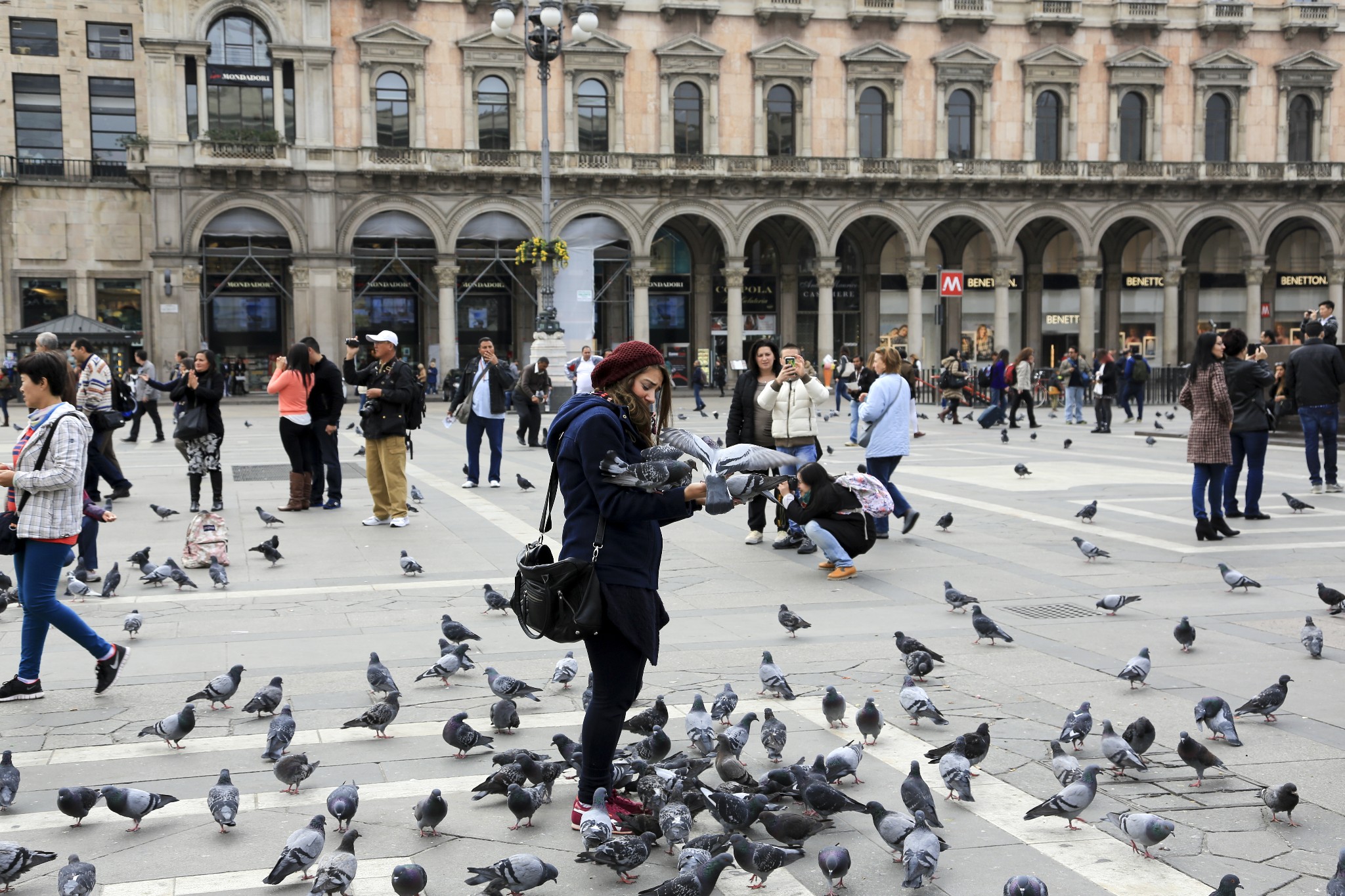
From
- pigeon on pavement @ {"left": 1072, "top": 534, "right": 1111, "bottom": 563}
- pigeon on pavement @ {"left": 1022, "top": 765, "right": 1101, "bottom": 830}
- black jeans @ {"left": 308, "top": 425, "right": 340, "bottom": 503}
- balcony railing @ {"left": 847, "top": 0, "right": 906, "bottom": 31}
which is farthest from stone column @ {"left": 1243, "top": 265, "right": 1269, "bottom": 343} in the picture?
pigeon on pavement @ {"left": 1022, "top": 765, "right": 1101, "bottom": 830}

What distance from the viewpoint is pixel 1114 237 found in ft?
173

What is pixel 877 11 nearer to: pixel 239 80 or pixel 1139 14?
pixel 1139 14

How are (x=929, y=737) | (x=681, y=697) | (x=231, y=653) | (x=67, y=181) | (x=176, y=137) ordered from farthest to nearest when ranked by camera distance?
1. (x=67, y=181)
2. (x=176, y=137)
3. (x=231, y=653)
4. (x=681, y=697)
5. (x=929, y=737)

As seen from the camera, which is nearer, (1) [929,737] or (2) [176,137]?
(1) [929,737]

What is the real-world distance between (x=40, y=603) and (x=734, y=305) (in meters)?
40.6

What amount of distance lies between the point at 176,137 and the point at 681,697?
38.9 meters

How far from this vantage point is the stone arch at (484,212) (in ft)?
141

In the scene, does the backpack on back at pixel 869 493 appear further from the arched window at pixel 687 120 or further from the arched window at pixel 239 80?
the arched window at pixel 687 120

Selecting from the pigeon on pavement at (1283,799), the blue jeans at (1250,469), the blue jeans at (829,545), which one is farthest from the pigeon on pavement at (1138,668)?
the blue jeans at (1250,469)

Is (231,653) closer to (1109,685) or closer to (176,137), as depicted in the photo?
(1109,685)

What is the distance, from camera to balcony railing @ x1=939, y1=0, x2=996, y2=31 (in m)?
46.6

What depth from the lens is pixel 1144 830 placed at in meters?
4.55

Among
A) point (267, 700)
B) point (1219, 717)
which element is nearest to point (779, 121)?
point (267, 700)

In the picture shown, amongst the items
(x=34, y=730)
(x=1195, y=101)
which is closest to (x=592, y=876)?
(x=34, y=730)
